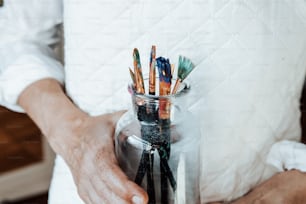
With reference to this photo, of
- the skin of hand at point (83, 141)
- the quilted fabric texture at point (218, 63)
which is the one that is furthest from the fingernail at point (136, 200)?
the quilted fabric texture at point (218, 63)

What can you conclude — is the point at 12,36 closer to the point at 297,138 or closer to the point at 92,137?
the point at 92,137

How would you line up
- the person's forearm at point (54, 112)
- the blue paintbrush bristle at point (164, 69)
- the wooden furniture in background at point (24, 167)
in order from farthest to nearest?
the wooden furniture in background at point (24, 167)
the person's forearm at point (54, 112)
the blue paintbrush bristle at point (164, 69)

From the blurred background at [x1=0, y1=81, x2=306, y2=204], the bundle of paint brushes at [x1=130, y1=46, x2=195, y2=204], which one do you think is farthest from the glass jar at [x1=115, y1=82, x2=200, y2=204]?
the blurred background at [x1=0, y1=81, x2=306, y2=204]

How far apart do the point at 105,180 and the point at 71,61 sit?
5.2 inches

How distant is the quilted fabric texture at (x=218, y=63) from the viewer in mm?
380

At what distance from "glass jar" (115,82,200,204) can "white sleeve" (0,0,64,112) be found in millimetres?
141

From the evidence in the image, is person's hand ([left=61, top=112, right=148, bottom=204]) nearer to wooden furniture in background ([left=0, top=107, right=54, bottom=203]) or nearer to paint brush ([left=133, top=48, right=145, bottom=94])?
paint brush ([left=133, top=48, right=145, bottom=94])

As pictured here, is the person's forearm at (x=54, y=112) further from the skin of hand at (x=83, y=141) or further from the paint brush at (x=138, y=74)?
the paint brush at (x=138, y=74)

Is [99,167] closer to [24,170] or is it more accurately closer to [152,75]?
[152,75]

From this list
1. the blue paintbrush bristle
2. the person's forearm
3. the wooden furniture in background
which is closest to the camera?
the blue paintbrush bristle

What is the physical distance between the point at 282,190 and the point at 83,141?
16 cm

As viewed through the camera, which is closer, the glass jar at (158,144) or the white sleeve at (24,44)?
the glass jar at (158,144)

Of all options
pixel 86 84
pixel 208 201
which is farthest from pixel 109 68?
pixel 208 201

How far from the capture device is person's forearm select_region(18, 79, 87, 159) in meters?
0.43
